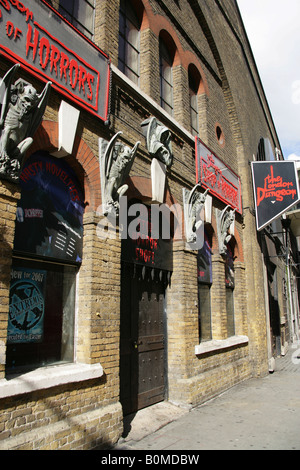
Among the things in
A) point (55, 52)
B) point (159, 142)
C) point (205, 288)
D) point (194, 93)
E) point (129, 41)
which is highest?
point (194, 93)

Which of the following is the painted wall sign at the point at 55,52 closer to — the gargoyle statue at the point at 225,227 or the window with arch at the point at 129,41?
the window with arch at the point at 129,41

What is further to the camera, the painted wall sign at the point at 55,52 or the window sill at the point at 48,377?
the painted wall sign at the point at 55,52

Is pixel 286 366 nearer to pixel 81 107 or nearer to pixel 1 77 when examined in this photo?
pixel 81 107

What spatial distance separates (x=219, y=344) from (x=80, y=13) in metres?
7.14

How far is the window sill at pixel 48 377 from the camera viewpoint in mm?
3465

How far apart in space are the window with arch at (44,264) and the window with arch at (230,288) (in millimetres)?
5926

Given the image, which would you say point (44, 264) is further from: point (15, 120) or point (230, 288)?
point (230, 288)

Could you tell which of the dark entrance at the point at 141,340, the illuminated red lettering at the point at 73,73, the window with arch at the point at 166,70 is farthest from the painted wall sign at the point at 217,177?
the illuminated red lettering at the point at 73,73

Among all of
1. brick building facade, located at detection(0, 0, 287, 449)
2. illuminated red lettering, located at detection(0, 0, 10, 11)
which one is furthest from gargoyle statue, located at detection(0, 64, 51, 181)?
illuminated red lettering, located at detection(0, 0, 10, 11)

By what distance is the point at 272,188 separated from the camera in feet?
36.2

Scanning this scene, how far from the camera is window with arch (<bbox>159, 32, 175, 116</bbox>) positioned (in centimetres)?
809

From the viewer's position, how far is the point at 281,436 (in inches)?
201

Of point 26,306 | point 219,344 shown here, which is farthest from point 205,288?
point 26,306

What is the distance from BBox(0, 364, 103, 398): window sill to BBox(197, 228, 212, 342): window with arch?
4.17 m
